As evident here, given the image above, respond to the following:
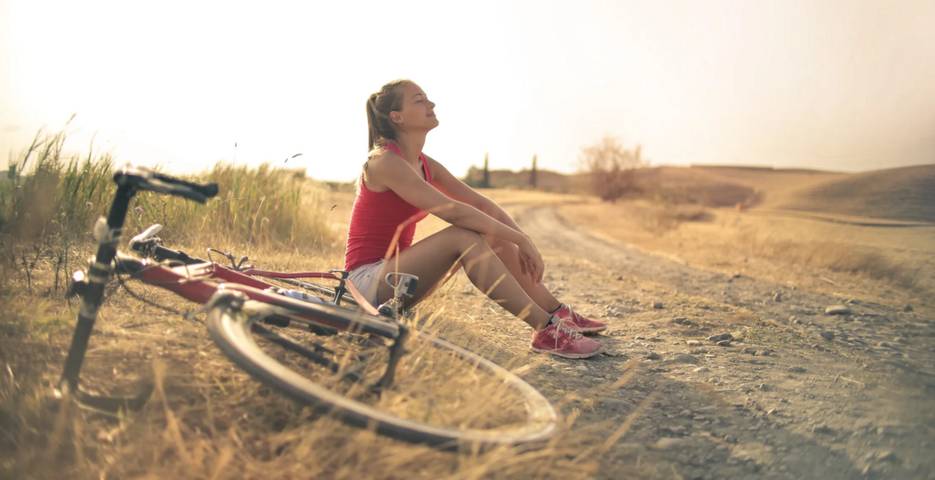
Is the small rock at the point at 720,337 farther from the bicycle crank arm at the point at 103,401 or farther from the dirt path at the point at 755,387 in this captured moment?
the bicycle crank arm at the point at 103,401

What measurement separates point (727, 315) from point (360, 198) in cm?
328

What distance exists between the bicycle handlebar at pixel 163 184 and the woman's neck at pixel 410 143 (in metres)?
1.57

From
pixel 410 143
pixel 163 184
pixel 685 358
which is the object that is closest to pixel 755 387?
pixel 685 358

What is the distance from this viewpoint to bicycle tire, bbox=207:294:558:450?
1.63 meters

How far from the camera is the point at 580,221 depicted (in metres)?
22.5

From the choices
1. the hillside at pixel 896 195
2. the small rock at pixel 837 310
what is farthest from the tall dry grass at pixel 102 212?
the hillside at pixel 896 195

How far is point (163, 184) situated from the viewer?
6.67ft

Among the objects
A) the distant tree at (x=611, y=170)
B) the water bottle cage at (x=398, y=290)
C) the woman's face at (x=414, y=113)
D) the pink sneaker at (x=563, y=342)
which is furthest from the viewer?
the distant tree at (x=611, y=170)

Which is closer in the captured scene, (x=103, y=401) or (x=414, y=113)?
(x=103, y=401)

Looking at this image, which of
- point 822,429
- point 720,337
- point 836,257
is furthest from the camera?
point 836,257

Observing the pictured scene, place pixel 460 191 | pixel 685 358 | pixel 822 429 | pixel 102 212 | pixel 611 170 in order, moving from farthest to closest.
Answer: pixel 611 170, pixel 102 212, pixel 460 191, pixel 685 358, pixel 822 429

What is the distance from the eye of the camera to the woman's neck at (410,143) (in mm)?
3504

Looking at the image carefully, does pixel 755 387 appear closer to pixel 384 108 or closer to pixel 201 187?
pixel 384 108

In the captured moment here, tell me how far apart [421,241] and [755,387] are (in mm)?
1895
